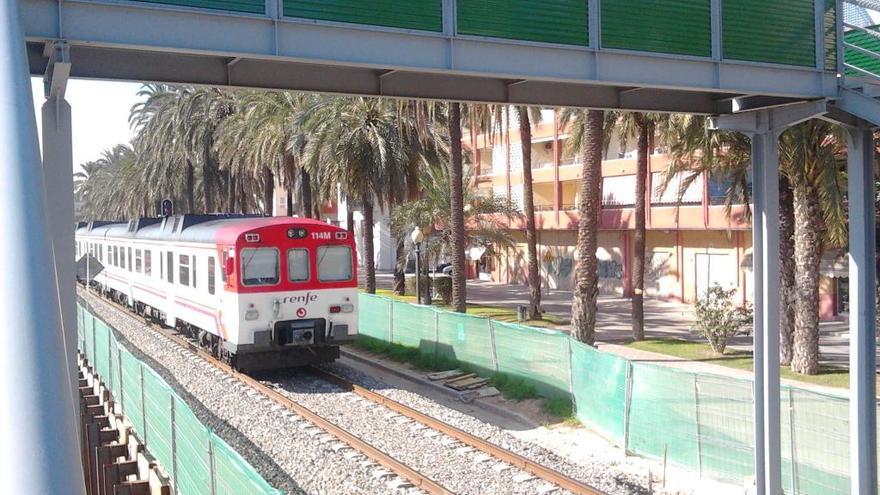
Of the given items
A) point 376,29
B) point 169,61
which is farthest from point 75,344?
point 376,29

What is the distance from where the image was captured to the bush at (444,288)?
35.2 meters

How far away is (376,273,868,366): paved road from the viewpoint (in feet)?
80.2

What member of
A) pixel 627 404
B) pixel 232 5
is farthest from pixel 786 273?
pixel 232 5

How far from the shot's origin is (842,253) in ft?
89.2

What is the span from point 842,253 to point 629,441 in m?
17.7

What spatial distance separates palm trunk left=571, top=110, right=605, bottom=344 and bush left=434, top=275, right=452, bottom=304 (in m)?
14.8

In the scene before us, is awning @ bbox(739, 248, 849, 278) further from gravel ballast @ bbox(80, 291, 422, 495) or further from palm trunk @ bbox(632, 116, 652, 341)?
gravel ballast @ bbox(80, 291, 422, 495)

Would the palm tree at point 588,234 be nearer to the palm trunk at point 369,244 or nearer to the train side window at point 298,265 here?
the train side window at point 298,265

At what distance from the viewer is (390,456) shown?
12.0 meters

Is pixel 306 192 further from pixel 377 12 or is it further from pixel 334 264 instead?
pixel 377 12

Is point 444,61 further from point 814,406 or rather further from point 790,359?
point 790,359

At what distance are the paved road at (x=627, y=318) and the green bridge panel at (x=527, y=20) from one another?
14324 mm

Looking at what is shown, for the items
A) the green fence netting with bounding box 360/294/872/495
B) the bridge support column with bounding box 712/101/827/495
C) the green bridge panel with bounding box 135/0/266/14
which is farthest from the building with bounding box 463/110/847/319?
the green bridge panel with bounding box 135/0/266/14

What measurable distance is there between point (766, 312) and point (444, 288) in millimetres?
25446
